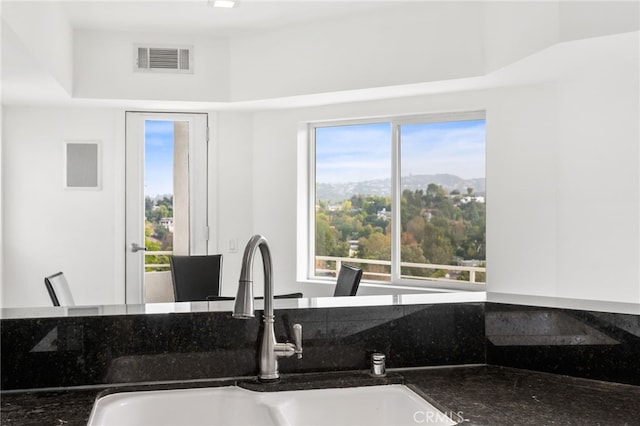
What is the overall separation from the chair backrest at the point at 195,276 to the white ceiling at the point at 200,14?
1717 millimetres

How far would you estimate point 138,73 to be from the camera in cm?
465

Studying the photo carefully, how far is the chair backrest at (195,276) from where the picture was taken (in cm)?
444

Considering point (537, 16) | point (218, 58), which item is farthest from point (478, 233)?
point (218, 58)

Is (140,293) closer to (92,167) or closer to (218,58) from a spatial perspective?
(92,167)

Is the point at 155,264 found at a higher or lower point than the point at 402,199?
lower

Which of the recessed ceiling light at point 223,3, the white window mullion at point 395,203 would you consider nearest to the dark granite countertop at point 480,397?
the recessed ceiling light at point 223,3

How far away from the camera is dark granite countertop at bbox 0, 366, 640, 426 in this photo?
4.20 ft

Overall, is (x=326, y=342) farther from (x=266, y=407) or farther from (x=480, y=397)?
(x=480, y=397)

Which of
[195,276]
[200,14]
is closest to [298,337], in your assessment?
[195,276]

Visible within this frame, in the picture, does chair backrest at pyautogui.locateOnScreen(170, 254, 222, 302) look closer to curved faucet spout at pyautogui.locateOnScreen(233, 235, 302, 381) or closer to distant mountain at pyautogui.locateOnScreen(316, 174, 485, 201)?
distant mountain at pyautogui.locateOnScreen(316, 174, 485, 201)

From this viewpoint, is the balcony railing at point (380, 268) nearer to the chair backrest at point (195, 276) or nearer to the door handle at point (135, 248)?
the door handle at point (135, 248)

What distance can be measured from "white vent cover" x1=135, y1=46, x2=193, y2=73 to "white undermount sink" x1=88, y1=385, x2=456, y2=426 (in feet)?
12.1

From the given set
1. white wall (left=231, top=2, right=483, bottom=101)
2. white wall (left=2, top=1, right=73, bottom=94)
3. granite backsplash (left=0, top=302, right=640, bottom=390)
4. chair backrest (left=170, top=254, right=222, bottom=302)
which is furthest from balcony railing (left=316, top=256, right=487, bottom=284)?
granite backsplash (left=0, top=302, right=640, bottom=390)

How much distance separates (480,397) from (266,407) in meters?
0.50
